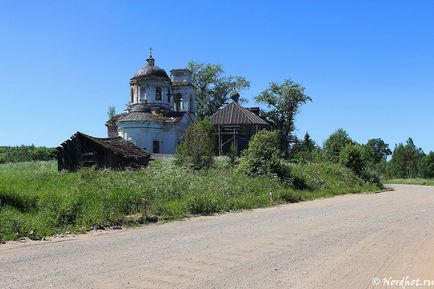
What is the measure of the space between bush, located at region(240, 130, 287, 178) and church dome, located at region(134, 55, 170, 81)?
24.0 metres

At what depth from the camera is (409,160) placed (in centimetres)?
8825

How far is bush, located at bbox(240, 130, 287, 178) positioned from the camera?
29.9 meters

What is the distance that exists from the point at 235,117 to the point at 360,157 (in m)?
14.0

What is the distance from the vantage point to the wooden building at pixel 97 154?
3422 cm

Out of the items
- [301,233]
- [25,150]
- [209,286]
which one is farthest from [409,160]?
[209,286]

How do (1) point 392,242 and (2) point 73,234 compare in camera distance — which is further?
(2) point 73,234

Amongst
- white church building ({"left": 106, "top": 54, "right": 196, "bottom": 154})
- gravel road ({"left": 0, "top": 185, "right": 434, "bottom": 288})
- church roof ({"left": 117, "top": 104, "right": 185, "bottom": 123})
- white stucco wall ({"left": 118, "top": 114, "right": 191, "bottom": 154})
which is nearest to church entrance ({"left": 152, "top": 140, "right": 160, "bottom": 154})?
white church building ({"left": 106, "top": 54, "right": 196, "bottom": 154})

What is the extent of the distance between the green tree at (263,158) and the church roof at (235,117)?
17602 mm

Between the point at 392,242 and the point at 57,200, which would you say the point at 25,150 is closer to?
the point at 57,200

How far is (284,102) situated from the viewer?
62.2m

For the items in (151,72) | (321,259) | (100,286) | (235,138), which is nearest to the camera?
(100,286)

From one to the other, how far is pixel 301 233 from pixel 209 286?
19.7 ft

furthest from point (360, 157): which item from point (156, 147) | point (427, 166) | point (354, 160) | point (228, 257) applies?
point (427, 166)

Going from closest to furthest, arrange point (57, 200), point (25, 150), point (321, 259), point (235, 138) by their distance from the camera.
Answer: point (321, 259) → point (57, 200) → point (235, 138) → point (25, 150)
